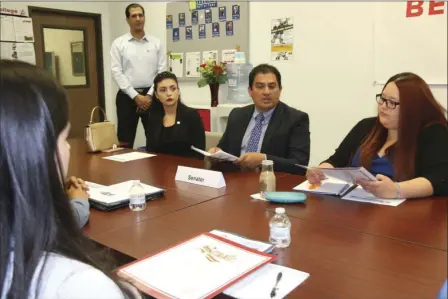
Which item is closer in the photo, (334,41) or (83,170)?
(83,170)

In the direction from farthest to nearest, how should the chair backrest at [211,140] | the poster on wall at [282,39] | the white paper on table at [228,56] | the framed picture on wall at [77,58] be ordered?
the framed picture on wall at [77,58] < the white paper on table at [228,56] < the poster on wall at [282,39] < the chair backrest at [211,140]

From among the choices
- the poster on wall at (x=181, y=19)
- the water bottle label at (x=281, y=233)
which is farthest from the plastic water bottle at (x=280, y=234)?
the poster on wall at (x=181, y=19)

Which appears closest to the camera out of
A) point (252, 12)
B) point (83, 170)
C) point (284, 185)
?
point (284, 185)

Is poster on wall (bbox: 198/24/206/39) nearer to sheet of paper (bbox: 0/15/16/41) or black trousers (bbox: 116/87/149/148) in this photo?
black trousers (bbox: 116/87/149/148)

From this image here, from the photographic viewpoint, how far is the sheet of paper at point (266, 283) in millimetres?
830

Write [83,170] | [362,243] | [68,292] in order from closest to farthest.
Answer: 1. [68,292]
2. [362,243]
3. [83,170]

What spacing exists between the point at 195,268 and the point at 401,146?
0.73 metres

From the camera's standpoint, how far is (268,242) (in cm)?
109

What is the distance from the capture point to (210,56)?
425 cm

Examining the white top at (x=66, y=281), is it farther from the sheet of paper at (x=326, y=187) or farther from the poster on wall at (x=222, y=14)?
the poster on wall at (x=222, y=14)

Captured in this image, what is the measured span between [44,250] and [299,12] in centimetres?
323

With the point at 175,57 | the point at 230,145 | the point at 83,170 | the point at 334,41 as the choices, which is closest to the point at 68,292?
the point at 83,170

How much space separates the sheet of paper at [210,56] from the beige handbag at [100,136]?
5.96 feet

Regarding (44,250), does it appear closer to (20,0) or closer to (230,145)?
(230,145)
